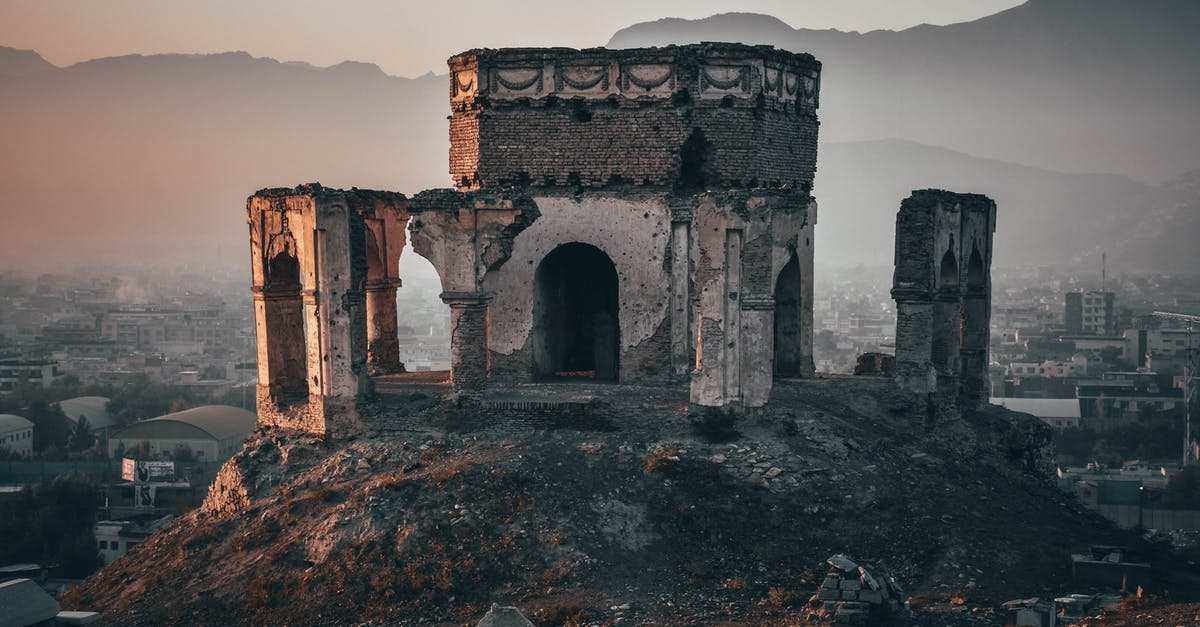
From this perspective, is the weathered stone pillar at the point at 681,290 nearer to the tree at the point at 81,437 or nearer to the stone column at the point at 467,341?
the stone column at the point at 467,341

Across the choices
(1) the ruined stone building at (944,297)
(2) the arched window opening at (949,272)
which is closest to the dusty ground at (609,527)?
(1) the ruined stone building at (944,297)

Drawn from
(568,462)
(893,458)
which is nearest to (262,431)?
(568,462)

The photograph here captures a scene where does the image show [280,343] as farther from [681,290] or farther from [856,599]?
[856,599]

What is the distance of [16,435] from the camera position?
48.6 metres

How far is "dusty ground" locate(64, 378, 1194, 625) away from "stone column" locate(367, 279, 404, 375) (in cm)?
331

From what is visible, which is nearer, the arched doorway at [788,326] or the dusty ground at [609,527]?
the dusty ground at [609,527]

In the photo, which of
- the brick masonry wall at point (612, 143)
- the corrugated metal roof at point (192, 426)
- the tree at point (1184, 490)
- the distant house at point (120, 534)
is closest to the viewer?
the brick masonry wall at point (612, 143)

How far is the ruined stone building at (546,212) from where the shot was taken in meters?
18.0

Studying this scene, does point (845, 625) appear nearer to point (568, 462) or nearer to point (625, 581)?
point (625, 581)

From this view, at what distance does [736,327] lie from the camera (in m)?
16.7

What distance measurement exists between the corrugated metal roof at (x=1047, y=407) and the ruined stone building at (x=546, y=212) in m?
38.0

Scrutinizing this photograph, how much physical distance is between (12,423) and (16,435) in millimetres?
607

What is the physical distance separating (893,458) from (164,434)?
34872mm

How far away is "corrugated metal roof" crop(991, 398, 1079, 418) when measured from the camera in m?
55.3
